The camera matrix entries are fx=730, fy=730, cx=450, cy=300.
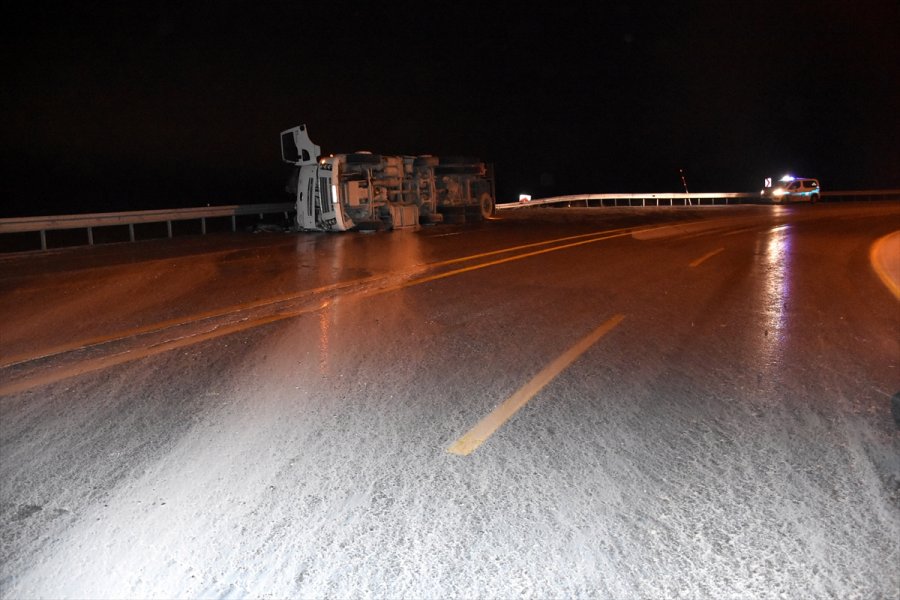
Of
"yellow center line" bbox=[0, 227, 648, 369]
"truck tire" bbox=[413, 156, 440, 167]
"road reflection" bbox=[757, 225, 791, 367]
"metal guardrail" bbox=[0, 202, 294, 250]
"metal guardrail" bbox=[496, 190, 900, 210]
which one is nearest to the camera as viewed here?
"yellow center line" bbox=[0, 227, 648, 369]

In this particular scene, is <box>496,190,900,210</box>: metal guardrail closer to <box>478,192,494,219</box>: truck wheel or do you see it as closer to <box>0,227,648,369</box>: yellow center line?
<box>478,192,494,219</box>: truck wheel

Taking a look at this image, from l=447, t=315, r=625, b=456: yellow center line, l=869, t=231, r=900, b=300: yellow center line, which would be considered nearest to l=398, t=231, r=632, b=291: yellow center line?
l=447, t=315, r=625, b=456: yellow center line

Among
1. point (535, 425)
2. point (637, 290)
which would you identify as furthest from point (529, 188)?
point (535, 425)

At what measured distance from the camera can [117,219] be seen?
22.4 meters

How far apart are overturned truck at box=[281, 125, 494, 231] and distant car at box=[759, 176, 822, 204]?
25.8 meters

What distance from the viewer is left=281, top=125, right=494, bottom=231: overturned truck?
72.7 ft

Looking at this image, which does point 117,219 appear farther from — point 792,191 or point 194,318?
point 792,191

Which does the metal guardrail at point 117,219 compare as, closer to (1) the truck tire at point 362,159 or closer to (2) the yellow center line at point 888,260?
(1) the truck tire at point 362,159

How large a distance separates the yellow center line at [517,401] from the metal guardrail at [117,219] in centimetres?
1675

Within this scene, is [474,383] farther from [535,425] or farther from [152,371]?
[152,371]

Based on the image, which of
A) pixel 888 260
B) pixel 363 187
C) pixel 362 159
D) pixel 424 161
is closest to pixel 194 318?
pixel 888 260

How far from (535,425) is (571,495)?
1.15 meters

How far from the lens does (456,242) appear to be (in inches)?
763

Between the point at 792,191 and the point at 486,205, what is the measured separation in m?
24.7
